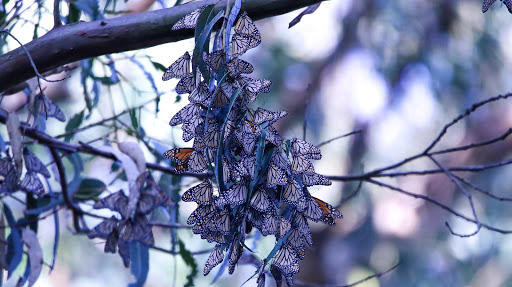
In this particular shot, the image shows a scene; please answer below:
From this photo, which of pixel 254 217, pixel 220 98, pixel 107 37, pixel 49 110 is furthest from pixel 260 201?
pixel 49 110

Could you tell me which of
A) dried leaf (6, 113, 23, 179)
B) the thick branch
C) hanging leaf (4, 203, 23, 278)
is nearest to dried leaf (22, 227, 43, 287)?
hanging leaf (4, 203, 23, 278)

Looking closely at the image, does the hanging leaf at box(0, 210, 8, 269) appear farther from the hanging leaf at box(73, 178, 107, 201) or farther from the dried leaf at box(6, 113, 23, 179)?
the dried leaf at box(6, 113, 23, 179)

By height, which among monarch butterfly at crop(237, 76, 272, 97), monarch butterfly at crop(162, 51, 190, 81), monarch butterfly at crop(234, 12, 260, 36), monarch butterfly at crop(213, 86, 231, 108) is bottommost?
monarch butterfly at crop(213, 86, 231, 108)


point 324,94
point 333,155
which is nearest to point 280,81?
point 324,94

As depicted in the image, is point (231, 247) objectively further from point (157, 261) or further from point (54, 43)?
point (157, 261)

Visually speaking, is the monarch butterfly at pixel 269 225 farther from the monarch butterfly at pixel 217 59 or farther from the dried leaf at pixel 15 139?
the dried leaf at pixel 15 139

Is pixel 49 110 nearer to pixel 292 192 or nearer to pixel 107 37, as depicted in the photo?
pixel 107 37
